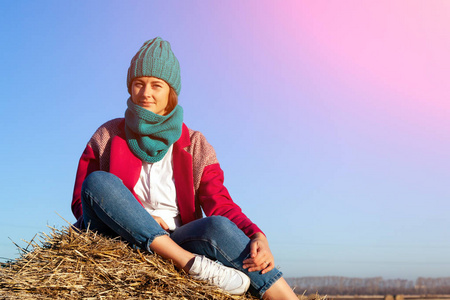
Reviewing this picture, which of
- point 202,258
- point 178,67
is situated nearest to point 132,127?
point 178,67

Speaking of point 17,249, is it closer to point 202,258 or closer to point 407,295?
point 202,258

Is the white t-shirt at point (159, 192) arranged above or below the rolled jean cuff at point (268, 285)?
above

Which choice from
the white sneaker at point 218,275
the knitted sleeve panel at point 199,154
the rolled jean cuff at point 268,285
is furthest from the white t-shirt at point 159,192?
the rolled jean cuff at point 268,285

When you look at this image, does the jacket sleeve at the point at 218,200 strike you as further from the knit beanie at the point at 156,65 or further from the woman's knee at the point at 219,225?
the knit beanie at the point at 156,65

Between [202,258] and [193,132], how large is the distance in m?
1.22

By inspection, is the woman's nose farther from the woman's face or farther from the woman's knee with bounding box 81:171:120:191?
the woman's knee with bounding box 81:171:120:191

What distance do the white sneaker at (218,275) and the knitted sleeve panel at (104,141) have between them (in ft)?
3.93

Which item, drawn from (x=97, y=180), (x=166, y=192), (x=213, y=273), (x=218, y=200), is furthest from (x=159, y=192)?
(x=213, y=273)

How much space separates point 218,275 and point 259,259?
0.85ft

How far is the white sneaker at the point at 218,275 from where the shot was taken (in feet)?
8.45

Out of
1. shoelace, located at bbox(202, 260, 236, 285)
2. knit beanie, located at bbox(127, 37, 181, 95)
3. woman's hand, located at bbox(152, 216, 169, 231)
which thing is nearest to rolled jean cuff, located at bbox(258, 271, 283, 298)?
shoelace, located at bbox(202, 260, 236, 285)

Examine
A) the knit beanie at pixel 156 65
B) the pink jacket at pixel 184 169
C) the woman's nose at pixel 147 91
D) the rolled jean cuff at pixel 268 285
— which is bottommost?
the rolled jean cuff at pixel 268 285

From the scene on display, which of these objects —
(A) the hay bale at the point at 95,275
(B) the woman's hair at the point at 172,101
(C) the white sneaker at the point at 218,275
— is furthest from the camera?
(B) the woman's hair at the point at 172,101

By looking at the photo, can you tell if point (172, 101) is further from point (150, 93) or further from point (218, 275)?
point (218, 275)
